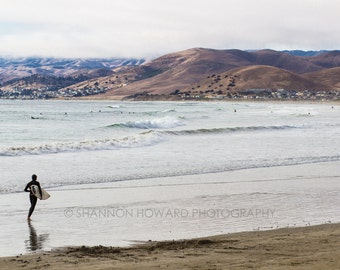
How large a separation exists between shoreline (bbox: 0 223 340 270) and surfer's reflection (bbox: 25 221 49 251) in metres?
0.63

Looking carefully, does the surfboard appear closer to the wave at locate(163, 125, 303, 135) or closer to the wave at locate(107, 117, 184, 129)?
the wave at locate(163, 125, 303, 135)

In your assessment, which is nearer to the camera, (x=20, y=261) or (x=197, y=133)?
(x=20, y=261)

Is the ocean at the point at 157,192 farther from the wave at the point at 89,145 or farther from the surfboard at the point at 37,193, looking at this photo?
the surfboard at the point at 37,193

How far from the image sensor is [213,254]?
32.2 feet

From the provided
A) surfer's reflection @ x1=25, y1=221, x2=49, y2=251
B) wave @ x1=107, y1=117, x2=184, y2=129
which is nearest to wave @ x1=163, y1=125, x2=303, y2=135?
wave @ x1=107, y1=117, x2=184, y2=129

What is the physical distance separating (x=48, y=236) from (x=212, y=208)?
15.5 ft

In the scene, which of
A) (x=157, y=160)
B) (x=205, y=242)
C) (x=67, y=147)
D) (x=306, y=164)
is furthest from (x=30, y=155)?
(x=205, y=242)

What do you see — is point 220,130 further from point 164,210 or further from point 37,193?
point 37,193

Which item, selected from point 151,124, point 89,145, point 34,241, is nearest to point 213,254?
A: point 34,241

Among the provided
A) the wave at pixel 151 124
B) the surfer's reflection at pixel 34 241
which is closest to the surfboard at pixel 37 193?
the surfer's reflection at pixel 34 241

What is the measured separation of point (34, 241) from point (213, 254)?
148 inches

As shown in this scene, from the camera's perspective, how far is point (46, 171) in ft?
77.4

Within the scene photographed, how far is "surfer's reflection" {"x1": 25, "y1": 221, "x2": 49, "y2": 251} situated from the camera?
36.5 ft

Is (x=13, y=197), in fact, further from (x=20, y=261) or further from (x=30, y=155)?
(x=30, y=155)
